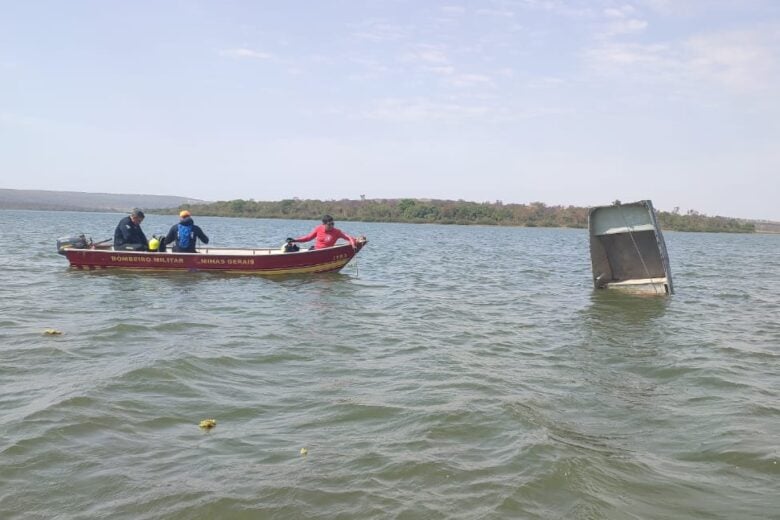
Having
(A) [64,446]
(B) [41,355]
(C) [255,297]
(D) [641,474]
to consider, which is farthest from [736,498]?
(C) [255,297]

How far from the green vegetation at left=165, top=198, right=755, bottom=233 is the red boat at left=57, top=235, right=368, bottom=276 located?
10430 centimetres

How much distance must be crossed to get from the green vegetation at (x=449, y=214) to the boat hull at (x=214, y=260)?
104337mm

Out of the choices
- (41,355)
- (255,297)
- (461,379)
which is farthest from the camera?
(255,297)

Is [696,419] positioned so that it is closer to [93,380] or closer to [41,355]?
[93,380]

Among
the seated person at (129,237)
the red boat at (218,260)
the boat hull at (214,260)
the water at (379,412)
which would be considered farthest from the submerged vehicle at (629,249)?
the seated person at (129,237)

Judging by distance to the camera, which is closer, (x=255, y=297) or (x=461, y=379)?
(x=461, y=379)

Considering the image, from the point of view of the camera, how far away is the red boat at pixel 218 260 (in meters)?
19.2

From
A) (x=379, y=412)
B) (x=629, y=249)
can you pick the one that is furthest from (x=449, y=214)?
(x=379, y=412)

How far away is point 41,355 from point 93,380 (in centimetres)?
179

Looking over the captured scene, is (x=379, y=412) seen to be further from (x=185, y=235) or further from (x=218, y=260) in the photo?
(x=185, y=235)

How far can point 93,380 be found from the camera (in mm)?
7523

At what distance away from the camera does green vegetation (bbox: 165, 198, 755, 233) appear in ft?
404

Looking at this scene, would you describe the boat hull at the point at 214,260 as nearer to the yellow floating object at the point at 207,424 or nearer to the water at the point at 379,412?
the water at the point at 379,412

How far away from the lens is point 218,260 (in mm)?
19344
